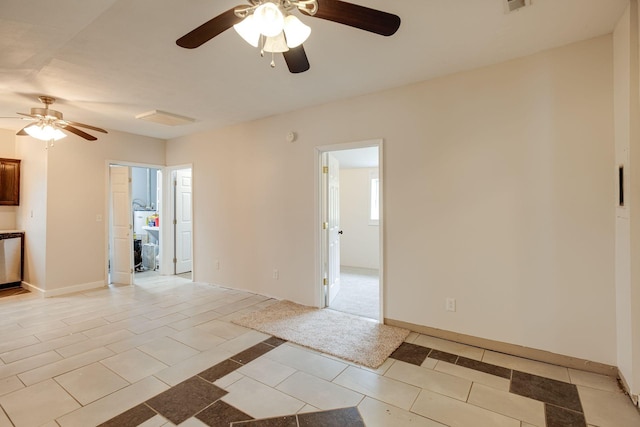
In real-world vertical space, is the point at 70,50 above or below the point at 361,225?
above

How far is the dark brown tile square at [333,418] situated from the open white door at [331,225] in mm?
2007

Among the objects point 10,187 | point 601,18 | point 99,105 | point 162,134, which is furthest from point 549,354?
point 10,187

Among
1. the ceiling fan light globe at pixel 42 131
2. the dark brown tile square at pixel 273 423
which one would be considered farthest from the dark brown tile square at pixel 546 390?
the ceiling fan light globe at pixel 42 131

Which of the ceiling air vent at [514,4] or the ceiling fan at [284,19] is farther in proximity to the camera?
the ceiling air vent at [514,4]

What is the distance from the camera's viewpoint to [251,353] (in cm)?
275

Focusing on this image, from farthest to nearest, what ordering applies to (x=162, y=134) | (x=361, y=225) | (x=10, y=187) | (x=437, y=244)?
(x=361, y=225) < (x=162, y=134) < (x=10, y=187) < (x=437, y=244)

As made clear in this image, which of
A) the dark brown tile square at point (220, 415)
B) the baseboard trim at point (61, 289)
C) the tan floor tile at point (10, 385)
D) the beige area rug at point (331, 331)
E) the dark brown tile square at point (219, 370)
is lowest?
the dark brown tile square at point (220, 415)

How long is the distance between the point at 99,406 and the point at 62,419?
185mm

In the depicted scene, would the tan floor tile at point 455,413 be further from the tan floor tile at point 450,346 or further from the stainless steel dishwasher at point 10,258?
the stainless steel dishwasher at point 10,258

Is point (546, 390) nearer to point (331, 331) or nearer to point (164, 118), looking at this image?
point (331, 331)

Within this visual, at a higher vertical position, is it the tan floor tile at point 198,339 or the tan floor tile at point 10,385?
the tan floor tile at point 198,339

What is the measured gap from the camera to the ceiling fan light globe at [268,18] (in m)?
1.42

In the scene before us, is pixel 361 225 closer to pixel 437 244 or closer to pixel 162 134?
pixel 437 244

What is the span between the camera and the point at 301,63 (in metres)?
1.97
